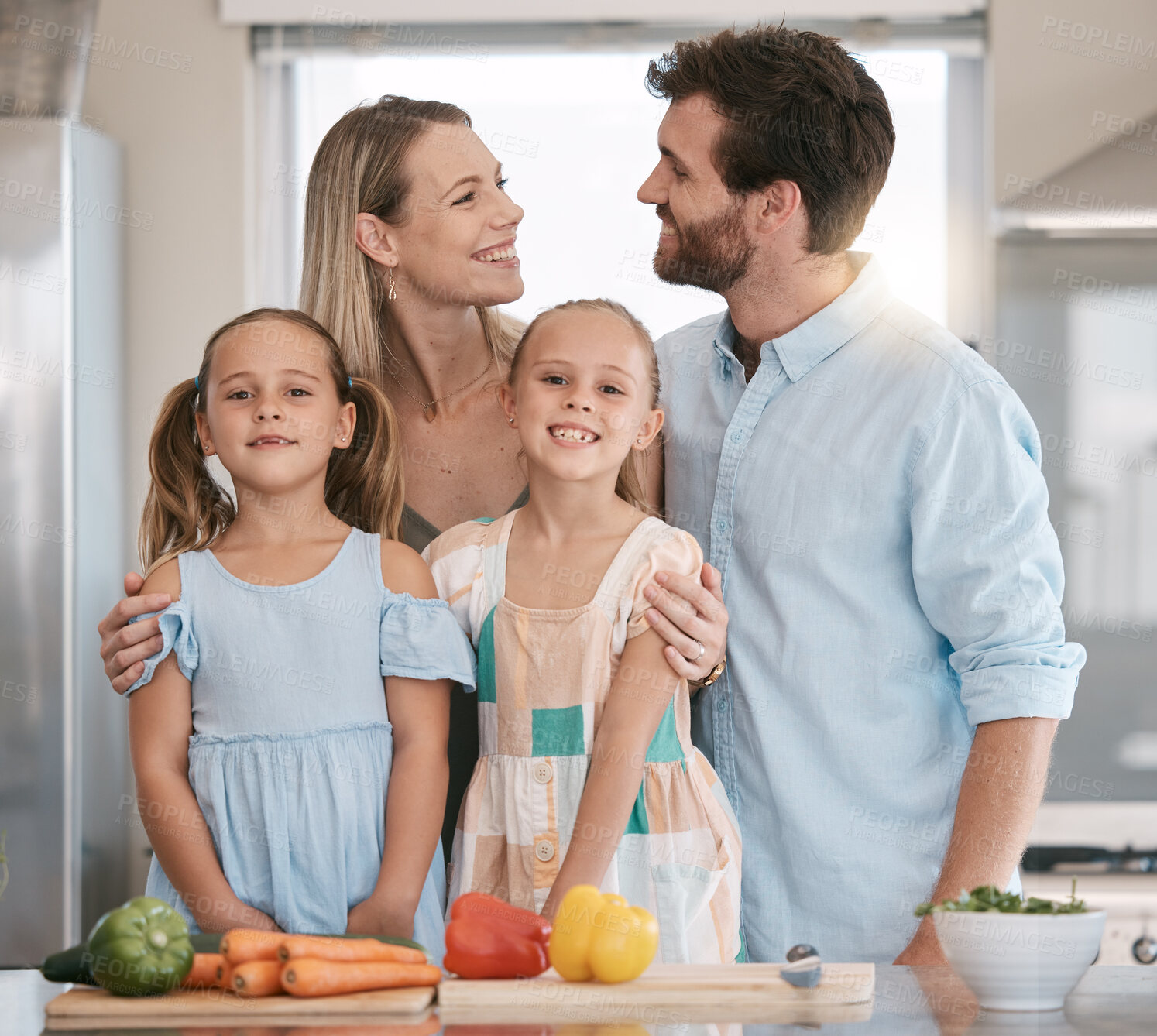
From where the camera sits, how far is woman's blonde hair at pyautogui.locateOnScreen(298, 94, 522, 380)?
1814mm

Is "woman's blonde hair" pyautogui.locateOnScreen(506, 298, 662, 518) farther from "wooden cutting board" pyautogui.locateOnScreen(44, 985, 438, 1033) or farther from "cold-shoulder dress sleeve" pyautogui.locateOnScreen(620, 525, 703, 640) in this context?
"wooden cutting board" pyautogui.locateOnScreen(44, 985, 438, 1033)

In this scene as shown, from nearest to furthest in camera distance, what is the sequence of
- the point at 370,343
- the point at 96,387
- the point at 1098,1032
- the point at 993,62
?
the point at 1098,1032 → the point at 370,343 → the point at 96,387 → the point at 993,62

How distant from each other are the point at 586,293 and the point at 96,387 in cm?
147

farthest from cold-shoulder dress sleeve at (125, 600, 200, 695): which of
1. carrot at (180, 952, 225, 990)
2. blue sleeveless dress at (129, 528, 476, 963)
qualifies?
carrot at (180, 952, 225, 990)

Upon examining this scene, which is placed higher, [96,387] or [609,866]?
[96,387]

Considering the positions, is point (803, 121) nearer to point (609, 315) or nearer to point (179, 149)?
point (609, 315)

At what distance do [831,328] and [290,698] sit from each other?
34.1 inches

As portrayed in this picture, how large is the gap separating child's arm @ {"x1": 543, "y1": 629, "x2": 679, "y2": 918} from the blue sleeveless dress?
183 mm

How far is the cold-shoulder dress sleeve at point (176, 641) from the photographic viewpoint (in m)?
1.44

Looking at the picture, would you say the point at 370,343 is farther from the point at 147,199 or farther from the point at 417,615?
the point at 147,199

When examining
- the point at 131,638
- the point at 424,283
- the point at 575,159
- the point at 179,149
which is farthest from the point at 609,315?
the point at 179,149

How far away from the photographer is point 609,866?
1.42m

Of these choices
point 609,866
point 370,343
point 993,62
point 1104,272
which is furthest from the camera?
point 993,62

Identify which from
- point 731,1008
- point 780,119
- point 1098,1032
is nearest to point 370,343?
point 780,119
